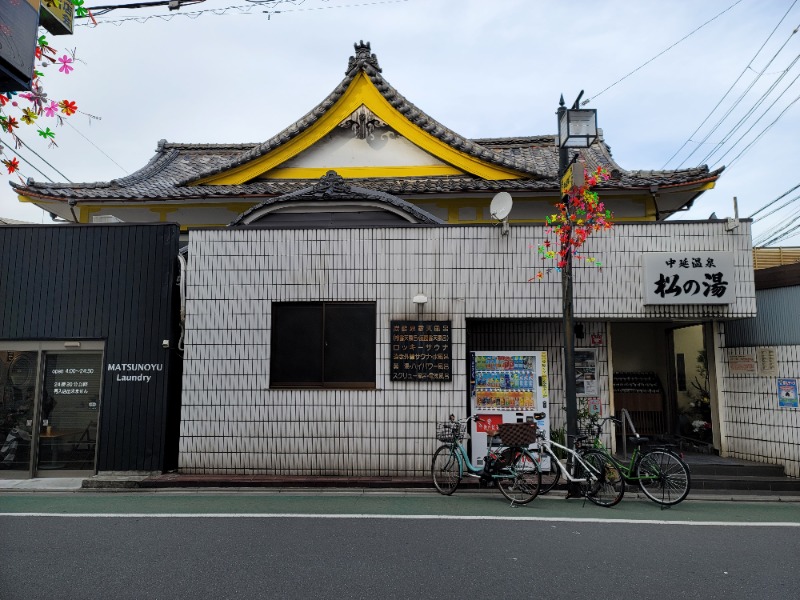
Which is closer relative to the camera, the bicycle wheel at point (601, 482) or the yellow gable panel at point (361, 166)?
the bicycle wheel at point (601, 482)

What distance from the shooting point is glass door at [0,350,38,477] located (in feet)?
33.2

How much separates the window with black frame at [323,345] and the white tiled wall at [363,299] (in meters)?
0.17

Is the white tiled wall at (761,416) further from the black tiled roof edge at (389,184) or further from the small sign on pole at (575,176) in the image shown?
the small sign on pole at (575,176)

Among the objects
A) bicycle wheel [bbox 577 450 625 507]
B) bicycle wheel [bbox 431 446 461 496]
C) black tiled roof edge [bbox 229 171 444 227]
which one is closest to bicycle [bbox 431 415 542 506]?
bicycle wheel [bbox 431 446 461 496]

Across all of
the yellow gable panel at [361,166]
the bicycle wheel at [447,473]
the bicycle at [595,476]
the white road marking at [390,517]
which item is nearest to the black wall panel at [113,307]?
the white road marking at [390,517]

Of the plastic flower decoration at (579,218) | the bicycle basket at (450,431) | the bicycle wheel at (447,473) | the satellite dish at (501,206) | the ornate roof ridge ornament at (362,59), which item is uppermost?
the ornate roof ridge ornament at (362,59)

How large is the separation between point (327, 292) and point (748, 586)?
23.3 feet

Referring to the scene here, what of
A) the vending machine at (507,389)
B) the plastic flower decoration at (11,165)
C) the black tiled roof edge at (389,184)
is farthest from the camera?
the black tiled roof edge at (389,184)

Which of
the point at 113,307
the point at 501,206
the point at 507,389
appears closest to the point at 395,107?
the point at 501,206

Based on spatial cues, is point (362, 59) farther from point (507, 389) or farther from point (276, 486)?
point (276, 486)

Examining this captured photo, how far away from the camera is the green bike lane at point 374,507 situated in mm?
7461

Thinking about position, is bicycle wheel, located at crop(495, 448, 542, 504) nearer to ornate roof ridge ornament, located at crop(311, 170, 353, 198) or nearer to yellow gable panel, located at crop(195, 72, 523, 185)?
ornate roof ridge ornament, located at crop(311, 170, 353, 198)

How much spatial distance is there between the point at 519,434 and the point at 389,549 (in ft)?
10.1

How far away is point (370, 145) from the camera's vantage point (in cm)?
1468
